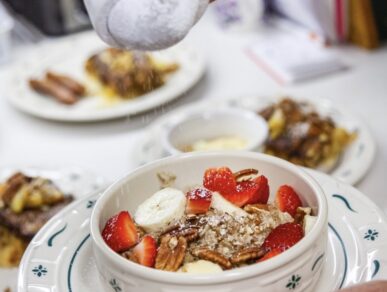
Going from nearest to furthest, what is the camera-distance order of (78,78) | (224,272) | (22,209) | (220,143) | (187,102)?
(224,272) < (22,209) < (220,143) < (187,102) < (78,78)

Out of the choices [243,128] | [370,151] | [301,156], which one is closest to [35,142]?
[243,128]

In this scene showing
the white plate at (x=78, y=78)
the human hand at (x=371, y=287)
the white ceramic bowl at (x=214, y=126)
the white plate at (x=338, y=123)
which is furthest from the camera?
the white plate at (x=78, y=78)

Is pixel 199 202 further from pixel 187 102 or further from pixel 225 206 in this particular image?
→ pixel 187 102

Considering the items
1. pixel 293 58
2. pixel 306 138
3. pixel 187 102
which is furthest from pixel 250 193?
pixel 293 58

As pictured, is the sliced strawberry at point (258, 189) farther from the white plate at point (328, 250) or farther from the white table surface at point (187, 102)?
the white table surface at point (187, 102)

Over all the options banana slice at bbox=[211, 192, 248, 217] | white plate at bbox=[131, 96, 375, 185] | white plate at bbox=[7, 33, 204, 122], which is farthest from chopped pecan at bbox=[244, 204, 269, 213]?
white plate at bbox=[7, 33, 204, 122]

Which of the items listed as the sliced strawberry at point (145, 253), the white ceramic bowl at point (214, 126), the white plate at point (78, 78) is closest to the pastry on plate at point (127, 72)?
the white plate at point (78, 78)
